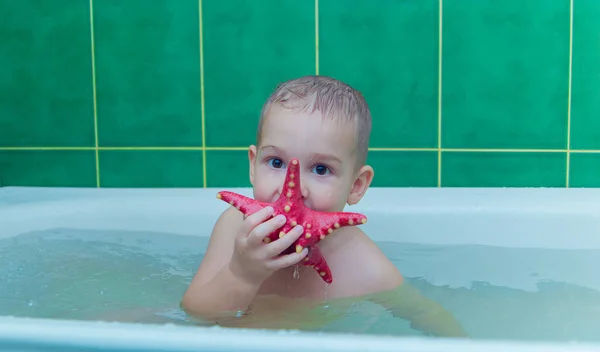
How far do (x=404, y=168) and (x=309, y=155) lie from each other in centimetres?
96

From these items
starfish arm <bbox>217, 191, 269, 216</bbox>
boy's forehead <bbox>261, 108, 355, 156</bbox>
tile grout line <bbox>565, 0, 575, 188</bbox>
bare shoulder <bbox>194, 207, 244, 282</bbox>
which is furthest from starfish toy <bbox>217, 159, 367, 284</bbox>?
tile grout line <bbox>565, 0, 575, 188</bbox>

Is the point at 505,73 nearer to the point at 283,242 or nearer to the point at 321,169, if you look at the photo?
the point at 321,169

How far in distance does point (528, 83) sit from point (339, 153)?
1.06 m

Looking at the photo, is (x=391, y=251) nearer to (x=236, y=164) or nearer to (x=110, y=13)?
(x=236, y=164)

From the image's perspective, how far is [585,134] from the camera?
183 cm

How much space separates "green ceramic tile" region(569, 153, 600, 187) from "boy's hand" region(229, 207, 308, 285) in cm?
124

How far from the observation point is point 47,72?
1.94 metres

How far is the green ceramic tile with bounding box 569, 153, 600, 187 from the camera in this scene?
1.83 meters

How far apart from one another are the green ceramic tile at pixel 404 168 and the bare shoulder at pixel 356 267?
2.47ft

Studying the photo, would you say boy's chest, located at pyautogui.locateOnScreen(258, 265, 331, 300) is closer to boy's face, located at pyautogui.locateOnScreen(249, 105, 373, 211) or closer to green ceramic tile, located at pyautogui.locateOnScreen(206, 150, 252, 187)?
boy's face, located at pyautogui.locateOnScreen(249, 105, 373, 211)

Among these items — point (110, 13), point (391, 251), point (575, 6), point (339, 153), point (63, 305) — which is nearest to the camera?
point (339, 153)

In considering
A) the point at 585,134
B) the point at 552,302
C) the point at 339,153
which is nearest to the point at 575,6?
the point at 585,134

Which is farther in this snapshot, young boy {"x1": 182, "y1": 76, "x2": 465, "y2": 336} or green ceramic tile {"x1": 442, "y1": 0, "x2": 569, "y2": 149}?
green ceramic tile {"x1": 442, "y1": 0, "x2": 569, "y2": 149}

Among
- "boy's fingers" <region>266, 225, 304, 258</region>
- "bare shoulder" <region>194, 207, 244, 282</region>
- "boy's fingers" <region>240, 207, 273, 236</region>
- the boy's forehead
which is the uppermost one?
the boy's forehead
